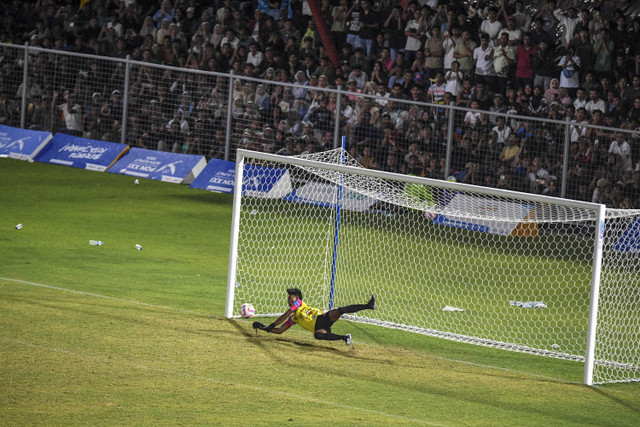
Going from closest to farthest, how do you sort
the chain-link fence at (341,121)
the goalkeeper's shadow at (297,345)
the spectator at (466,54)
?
the goalkeeper's shadow at (297,345), the chain-link fence at (341,121), the spectator at (466,54)

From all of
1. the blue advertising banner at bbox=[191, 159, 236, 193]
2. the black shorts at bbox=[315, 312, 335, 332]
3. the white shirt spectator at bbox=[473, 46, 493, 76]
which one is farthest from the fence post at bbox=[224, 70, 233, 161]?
the black shorts at bbox=[315, 312, 335, 332]

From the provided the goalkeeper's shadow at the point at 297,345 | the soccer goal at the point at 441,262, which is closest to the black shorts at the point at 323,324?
the goalkeeper's shadow at the point at 297,345

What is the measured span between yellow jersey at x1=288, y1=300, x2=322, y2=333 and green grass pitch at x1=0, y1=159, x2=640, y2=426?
29cm

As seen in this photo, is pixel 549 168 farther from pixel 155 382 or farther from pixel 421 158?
pixel 155 382

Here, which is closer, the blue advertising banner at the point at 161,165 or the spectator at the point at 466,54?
the spectator at the point at 466,54

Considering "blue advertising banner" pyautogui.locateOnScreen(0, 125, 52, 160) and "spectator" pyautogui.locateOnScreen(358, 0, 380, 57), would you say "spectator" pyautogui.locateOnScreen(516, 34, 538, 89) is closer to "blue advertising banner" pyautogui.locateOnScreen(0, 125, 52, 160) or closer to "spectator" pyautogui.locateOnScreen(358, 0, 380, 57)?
"spectator" pyautogui.locateOnScreen(358, 0, 380, 57)

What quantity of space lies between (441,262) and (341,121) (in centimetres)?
573

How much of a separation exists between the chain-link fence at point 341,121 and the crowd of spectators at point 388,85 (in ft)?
0.10

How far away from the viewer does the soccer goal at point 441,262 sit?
12.6 meters

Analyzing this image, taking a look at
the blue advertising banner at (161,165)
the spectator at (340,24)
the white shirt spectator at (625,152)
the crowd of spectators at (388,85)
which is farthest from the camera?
the spectator at (340,24)

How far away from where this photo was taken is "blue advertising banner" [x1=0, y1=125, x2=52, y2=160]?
24.8 metres

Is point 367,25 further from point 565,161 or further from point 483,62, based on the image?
point 565,161

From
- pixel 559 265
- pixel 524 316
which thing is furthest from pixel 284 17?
pixel 524 316

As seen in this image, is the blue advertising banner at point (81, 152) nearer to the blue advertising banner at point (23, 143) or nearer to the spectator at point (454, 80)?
the blue advertising banner at point (23, 143)
